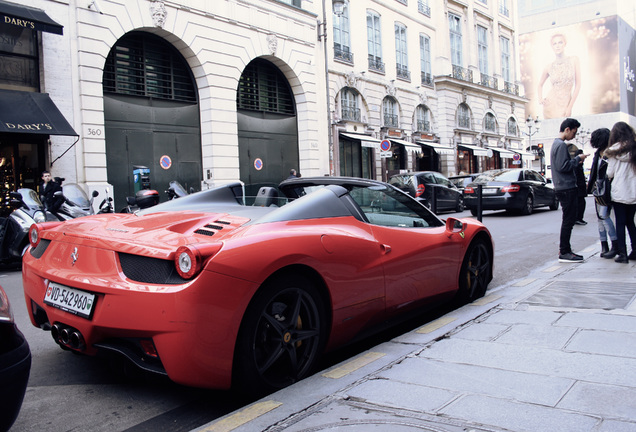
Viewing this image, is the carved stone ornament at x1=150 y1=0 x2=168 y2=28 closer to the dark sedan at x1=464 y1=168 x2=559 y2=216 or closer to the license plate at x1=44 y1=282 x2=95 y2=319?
the dark sedan at x1=464 y1=168 x2=559 y2=216

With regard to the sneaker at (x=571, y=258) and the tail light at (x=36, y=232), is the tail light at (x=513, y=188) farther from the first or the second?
the tail light at (x=36, y=232)

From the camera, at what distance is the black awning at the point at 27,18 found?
1271 cm

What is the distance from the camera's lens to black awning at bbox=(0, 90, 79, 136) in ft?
41.8

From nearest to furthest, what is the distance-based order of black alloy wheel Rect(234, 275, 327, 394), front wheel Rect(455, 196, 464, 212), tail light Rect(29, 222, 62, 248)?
black alloy wheel Rect(234, 275, 327, 394) → tail light Rect(29, 222, 62, 248) → front wheel Rect(455, 196, 464, 212)

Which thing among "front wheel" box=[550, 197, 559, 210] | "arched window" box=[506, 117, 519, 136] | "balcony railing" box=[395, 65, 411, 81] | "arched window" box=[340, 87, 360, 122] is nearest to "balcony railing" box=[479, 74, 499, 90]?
"arched window" box=[506, 117, 519, 136]

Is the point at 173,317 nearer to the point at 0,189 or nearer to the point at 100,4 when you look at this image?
the point at 0,189

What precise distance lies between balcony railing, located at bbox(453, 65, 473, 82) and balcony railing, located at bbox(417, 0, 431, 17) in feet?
14.0

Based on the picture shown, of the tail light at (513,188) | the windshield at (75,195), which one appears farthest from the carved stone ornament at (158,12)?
the tail light at (513,188)

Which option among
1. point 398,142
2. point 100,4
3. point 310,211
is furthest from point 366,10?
point 310,211

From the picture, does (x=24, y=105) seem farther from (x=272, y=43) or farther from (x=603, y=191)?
(x=603, y=191)

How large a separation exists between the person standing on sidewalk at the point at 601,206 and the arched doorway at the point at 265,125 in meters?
14.4

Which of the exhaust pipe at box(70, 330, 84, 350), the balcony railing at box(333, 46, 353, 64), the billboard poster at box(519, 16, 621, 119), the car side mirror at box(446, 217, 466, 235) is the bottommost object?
the exhaust pipe at box(70, 330, 84, 350)

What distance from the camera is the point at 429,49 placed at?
33.5 m

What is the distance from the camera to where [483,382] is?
2.90 metres
